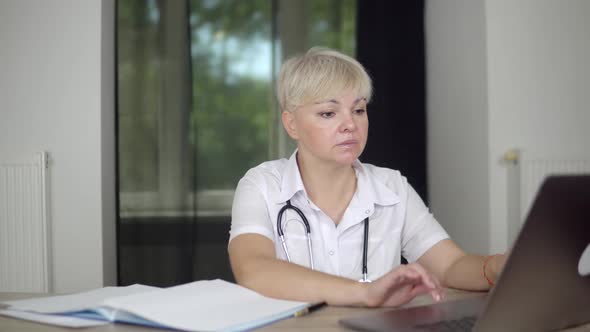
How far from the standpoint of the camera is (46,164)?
2.87 meters

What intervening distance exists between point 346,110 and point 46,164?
1.85 meters

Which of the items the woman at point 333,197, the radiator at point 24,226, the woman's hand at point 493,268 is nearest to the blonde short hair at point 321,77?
the woman at point 333,197

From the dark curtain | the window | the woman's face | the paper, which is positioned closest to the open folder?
the paper

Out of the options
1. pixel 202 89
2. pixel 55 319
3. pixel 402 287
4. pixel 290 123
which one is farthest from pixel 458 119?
pixel 55 319

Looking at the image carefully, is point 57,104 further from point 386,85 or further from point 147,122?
point 386,85

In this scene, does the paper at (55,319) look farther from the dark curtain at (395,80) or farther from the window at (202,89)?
the dark curtain at (395,80)

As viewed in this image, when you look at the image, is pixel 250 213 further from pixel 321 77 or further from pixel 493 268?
pixel 493 268

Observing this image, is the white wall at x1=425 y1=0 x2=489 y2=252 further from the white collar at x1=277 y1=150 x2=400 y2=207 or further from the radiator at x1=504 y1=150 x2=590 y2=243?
the white collar at x1=277 y1=150 x2=400 y2=207

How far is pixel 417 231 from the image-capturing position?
62.9 inches

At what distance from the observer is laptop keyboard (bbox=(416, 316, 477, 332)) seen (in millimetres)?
844

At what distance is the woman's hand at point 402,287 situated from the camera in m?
0.98

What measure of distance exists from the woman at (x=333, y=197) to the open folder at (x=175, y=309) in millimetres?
372

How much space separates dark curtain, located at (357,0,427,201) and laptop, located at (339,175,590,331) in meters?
2.59

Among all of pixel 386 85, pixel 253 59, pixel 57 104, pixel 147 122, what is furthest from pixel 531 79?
pixel 57 104
